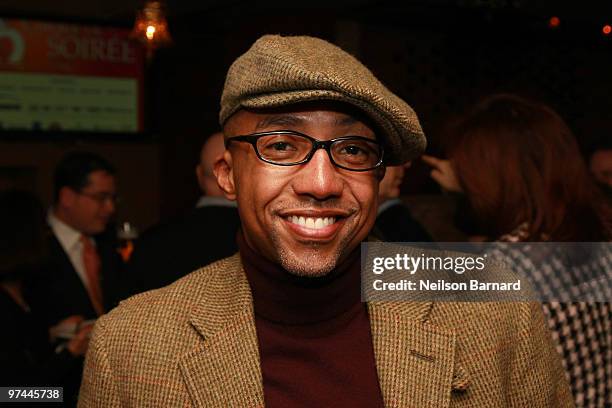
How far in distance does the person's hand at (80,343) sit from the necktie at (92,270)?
0.84 meters

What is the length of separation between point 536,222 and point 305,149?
905 millimetres

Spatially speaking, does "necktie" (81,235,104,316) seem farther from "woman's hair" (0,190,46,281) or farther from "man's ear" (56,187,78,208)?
"woman's hair" (0,190,46,281)

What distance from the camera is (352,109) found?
3.89 feet

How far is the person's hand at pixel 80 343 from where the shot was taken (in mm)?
2258

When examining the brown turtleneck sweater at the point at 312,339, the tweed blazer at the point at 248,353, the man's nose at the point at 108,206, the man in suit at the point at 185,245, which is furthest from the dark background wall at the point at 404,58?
the brown turtleneck sweater at the point at 312,339

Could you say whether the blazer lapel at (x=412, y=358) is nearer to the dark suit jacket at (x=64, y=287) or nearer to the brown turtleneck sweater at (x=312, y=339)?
the brown turtleneck sweater at (x=312, y=339)

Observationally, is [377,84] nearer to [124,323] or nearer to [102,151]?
[124,323]

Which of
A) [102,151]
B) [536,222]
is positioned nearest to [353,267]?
[536,222]

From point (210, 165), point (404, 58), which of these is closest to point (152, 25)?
point (210, 165)

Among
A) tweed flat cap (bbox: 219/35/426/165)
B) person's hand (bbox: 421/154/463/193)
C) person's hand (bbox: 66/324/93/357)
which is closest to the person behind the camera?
tweed flat cap (bbox: 219/35/426/165)

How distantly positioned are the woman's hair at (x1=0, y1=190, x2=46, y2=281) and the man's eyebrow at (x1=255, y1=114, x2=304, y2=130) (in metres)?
1.51

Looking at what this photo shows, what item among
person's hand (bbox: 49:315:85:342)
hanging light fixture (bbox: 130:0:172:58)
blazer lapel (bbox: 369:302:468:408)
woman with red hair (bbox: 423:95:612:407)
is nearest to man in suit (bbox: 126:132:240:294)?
person's hand (bbox: 49:315:85:342)

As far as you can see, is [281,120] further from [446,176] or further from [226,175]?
[446,176]

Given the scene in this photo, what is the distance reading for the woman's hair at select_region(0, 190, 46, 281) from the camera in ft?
7.83
